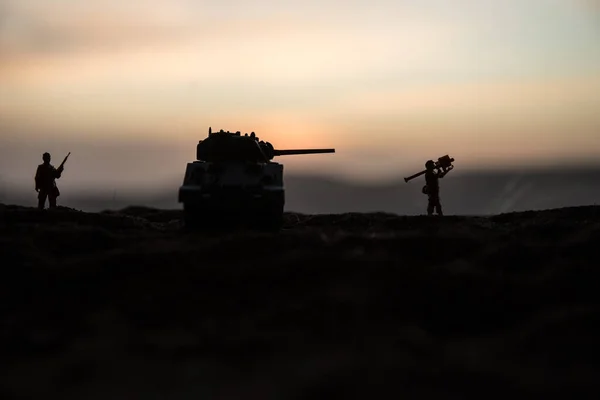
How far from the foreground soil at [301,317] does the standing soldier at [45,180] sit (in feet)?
24.8

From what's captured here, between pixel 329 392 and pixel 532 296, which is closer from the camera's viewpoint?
pixel 329 392

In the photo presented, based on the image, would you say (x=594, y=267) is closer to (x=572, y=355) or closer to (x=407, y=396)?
(x=572, y=355)

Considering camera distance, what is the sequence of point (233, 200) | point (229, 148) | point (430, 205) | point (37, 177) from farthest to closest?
point (430, 205)
point (37, 177)
point (229, 148)
point (233, 200)

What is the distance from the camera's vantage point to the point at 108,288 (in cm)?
905

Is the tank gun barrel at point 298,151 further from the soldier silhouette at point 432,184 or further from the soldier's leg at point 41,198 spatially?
the soldier's leg at point 41,198

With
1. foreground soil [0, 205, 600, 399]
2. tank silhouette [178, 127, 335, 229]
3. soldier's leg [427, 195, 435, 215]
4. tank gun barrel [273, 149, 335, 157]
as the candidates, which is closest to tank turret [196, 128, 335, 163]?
tank silhouette [178, 127, 335, 229]

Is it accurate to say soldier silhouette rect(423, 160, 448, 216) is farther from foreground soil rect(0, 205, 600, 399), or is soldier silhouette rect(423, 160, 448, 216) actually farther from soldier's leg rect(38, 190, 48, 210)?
soldier's leg rect(38, 190, 48, 210)

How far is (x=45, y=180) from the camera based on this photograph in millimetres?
19562

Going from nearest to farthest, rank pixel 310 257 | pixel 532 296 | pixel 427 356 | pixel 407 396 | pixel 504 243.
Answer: pixel 407 396, pixel 427 356, pixel 532 296, pixel 310 257, pixel 504 243

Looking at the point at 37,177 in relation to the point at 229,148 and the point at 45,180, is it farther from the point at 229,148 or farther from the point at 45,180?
the point at 229,148

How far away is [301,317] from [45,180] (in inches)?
580

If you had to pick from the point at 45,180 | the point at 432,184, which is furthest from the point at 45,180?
the point at 432,184

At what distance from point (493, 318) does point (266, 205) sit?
273 inches

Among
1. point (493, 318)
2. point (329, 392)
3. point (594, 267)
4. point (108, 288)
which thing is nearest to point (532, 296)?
point (493, 318)
